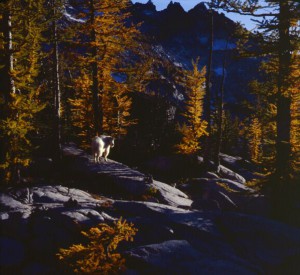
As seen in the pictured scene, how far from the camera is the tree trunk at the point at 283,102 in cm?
Answer: 1023

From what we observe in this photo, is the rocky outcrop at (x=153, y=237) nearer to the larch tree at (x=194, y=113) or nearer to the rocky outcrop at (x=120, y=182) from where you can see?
the rocky outcrop at (x=120, y=182)

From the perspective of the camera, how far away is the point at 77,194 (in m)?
11.3

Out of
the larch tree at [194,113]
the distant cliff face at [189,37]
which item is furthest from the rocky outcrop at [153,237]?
the distant cliff face at [189,37]

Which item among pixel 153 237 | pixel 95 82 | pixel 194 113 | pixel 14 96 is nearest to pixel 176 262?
pixel 153 237

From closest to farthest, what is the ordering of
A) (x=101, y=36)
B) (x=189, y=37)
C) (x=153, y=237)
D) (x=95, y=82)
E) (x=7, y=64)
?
(x=153, y=237) < (x=7, y=64) < (x=101, y=36) < (x=95, y=82) < (x=189, y=37)

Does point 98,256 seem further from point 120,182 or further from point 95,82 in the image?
point 95,82

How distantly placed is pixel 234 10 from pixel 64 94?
2457cm

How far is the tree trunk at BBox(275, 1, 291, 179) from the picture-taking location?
10.2m

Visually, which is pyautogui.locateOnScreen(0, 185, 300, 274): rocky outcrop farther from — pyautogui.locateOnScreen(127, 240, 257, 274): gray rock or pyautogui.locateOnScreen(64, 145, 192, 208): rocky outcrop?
pyautogui.locateOnScreen(64, 145, 192, 208): rocky outcrop

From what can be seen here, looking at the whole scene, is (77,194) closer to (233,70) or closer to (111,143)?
(111,143)

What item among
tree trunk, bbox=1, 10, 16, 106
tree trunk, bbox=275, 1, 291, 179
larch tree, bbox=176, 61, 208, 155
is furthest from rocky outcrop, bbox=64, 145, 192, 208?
larch tree, bbox=176, 61, 208, 155

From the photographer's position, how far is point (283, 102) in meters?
11.1

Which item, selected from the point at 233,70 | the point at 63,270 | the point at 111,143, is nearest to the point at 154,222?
the point at 63,270

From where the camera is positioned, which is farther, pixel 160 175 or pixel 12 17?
pixel 160 175
